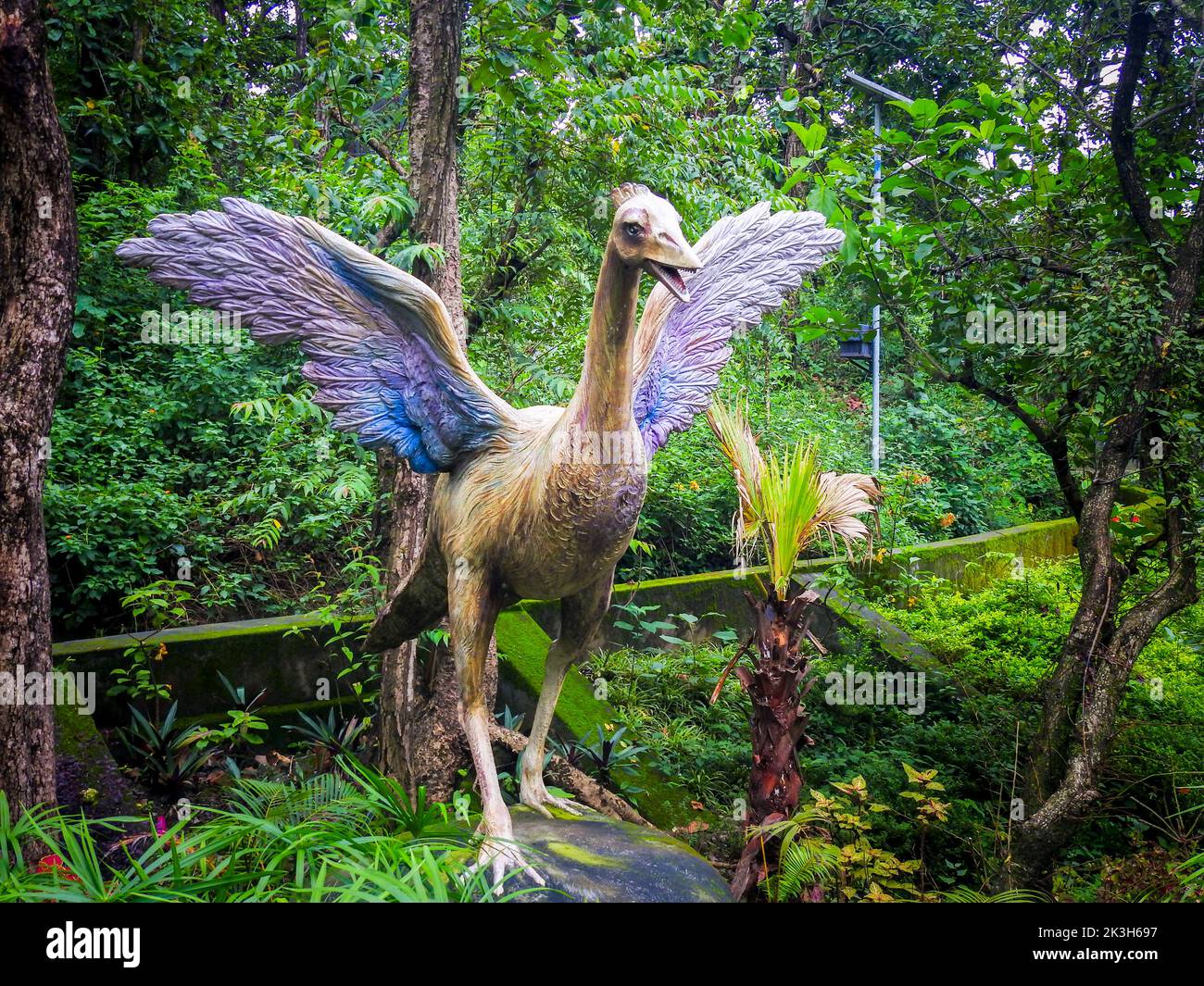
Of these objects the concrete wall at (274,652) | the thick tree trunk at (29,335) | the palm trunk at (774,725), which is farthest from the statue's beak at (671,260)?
the concrete wall at (274,652)

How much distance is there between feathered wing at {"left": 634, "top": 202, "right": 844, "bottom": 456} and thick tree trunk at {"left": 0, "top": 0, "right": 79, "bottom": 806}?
2.14 metres

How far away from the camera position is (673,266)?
2.49m

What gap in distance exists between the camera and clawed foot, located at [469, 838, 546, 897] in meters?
2.60

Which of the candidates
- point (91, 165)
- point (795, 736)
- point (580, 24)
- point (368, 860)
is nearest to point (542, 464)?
point (368, 860)

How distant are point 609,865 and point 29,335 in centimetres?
272

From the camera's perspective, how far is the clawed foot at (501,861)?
102 inches

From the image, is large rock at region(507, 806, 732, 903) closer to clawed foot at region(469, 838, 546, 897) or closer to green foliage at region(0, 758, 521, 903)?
clawed foot at region(469, 838, 546, 897)

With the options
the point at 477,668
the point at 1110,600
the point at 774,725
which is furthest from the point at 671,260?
the point at 1110,600

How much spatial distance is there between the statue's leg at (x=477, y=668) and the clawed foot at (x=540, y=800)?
337 millimetres

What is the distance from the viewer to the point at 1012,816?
3.94m

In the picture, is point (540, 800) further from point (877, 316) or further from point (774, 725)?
point (877, 316)
